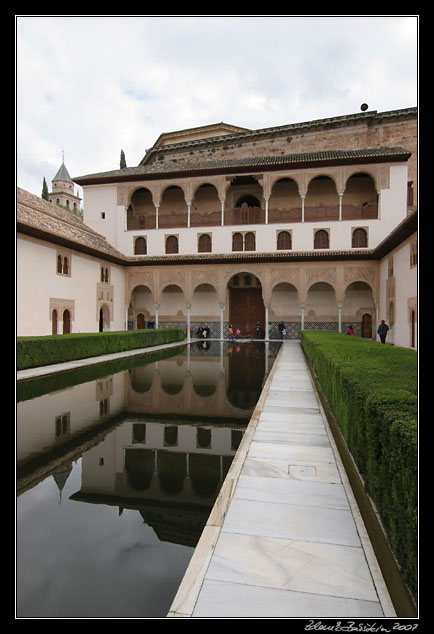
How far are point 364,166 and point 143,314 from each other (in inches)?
660

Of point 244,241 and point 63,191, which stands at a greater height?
point 63,191

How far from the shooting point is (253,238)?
24469 millimetres

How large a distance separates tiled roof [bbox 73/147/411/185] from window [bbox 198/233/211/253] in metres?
3.96

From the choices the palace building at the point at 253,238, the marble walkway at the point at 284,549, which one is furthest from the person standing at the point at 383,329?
the marble walkway at the point at 284,549

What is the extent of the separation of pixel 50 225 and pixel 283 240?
42.9 feet

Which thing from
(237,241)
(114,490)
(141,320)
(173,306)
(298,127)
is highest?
(298,127)

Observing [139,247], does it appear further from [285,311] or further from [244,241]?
[285,311]

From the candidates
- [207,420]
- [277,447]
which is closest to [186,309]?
[207,420]

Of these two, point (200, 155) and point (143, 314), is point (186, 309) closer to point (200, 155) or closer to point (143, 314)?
point (143, 314)

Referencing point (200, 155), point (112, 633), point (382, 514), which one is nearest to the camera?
point (112, 633)

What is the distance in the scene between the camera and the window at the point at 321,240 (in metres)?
23.4

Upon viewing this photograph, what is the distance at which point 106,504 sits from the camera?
3336 millimetres

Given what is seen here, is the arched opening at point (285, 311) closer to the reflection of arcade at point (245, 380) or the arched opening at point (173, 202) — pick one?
the arched opening at point (173, 202)

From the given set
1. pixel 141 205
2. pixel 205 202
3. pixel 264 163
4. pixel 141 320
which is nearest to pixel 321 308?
pixel 264 163
